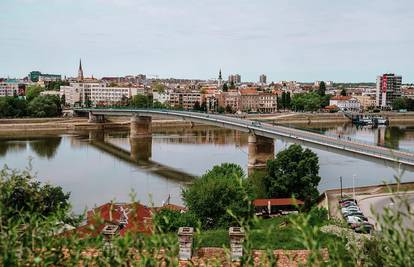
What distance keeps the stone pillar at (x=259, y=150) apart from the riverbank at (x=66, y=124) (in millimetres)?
28978

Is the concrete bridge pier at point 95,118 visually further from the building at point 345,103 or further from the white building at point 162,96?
the building at point 345,103

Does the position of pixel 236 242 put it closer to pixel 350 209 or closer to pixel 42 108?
pixel 350 209

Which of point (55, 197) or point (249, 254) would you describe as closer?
point (249, 254)

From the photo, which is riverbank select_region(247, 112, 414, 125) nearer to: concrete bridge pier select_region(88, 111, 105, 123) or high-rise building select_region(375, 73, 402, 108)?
concrete bridge pier select_region(88, 111, 105, 123)

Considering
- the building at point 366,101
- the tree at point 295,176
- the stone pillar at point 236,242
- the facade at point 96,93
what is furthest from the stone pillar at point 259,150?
the building at point 366,101

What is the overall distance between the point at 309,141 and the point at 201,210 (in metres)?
14.2

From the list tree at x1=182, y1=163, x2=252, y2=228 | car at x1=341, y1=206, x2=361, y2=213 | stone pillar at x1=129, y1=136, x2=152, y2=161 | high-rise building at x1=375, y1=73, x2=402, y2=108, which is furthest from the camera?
high-rise building at x1=375, y1=73, x2=402, y2=108

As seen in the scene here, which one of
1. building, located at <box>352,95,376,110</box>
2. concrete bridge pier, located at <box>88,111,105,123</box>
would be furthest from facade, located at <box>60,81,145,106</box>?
building, located at <box>352,95,376,110</box>

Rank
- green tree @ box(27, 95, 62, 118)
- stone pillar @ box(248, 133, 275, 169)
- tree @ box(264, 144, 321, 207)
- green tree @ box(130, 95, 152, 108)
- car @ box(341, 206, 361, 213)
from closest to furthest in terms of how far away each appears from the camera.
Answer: car @ box(341, 206, 361, 213) → tree @ box(264, 144, 321, 207) → stone pillar @ box(248, 133, 275, 169) → green tree @ box(27, 95, 62, 118) → green tree @ box(130, 95, 152, 108)

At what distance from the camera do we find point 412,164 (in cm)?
2195

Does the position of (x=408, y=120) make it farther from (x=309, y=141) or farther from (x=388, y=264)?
(x=388, y=264)

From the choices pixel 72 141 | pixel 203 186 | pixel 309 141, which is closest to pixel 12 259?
pixel 203 186

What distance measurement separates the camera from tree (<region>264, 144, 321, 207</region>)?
21.4m

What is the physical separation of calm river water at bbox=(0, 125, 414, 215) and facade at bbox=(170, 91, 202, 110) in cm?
3895
